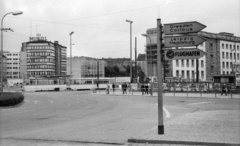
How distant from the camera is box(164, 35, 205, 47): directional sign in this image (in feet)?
32.3

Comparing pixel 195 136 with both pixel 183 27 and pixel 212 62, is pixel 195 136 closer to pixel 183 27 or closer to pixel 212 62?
pixel 183 27

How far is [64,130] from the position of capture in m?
12.8

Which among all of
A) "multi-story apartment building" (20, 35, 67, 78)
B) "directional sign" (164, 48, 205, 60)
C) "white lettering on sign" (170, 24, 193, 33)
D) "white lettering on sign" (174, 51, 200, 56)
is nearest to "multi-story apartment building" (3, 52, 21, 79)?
"multi-story apartment building" (20, 35, 67, 78)

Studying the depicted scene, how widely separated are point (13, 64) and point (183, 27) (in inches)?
5904

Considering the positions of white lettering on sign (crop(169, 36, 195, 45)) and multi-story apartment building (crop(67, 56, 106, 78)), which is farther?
multi-story apartment building (crop(67, 56, 106, 78))

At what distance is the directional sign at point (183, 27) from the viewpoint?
390 inches

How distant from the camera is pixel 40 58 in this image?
140375 millimetres

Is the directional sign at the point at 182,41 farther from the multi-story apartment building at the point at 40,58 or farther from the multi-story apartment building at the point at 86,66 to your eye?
the multi-story apartment building at the point at 86,66

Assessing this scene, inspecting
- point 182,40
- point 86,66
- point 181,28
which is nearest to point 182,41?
point 182,40

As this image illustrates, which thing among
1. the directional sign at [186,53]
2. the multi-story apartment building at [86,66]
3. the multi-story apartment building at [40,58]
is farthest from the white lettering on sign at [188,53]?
the multi-story apartment building at [86,66]

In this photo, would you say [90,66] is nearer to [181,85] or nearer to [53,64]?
[53,64]

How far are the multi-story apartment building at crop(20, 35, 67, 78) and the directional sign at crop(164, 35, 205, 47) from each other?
441 ft

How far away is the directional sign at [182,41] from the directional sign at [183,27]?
0.18 metres

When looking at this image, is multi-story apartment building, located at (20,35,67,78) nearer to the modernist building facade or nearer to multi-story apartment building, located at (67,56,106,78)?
multi-story apartment building, located at (67,56,106,78)
